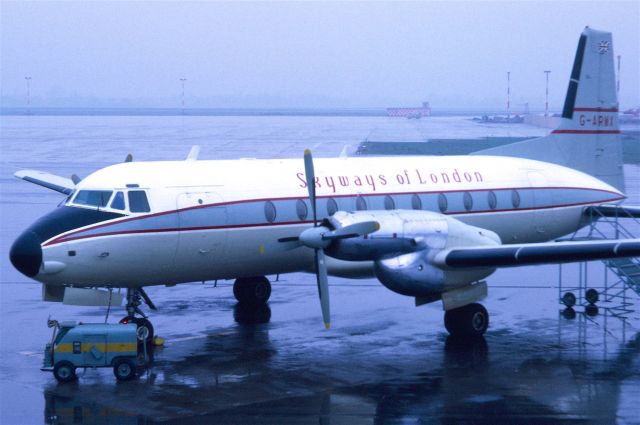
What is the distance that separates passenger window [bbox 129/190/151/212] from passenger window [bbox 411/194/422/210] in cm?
592

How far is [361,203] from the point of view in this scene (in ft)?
63.8

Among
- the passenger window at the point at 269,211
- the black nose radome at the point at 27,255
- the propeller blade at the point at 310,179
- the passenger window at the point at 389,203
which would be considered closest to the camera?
the black nose radome at the point at 27,255

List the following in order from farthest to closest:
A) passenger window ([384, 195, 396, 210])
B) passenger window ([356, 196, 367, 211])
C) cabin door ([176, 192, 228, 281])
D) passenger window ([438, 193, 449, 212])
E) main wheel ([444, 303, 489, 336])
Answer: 1. passenger window ([438, 193, 449, 212])
2. passenger window ([384, 195, 396, 210])
3. passenger window ([356, 196, 367, 211])
4. main wheel ([444, 303, 489, 336])
5. cabin door ([176, 192, 228, 281])

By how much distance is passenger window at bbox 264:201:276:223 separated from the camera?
18328mm

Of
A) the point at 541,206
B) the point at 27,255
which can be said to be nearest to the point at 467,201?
the point at 541,206

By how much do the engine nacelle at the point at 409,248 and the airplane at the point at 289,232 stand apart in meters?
0.02

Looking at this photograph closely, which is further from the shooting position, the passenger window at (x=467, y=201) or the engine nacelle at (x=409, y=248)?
the passenger window at (x=467, y=201)

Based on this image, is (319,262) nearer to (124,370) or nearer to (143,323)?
(143,323)

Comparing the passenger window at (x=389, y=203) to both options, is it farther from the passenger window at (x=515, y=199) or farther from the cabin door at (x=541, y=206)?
the cabin door at (x=541, y=206)

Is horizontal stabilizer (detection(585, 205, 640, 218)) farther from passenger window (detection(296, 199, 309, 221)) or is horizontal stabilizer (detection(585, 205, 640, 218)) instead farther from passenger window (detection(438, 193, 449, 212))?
passenger window (detection(296, 199, 309, 221))

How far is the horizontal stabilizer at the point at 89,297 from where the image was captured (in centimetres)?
1669

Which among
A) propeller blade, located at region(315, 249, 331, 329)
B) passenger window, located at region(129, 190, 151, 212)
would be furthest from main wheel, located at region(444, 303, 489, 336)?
passenger window, located at region(129, 190, 151, 212)

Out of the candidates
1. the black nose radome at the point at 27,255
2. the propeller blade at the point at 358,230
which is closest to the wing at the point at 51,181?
the black nose radome at the point at 27,255

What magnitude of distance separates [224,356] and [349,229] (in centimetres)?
326
